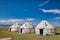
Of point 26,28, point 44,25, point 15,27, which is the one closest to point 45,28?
point 44,25

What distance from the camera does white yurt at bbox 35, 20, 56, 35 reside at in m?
7.43

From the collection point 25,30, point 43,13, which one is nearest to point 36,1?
point 43,13

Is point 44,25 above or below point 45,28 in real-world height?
above

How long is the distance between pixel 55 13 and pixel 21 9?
162 centimetres

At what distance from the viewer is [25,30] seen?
8422 mm

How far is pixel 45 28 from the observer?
752cm

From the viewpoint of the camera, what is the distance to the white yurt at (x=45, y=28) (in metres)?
7.43

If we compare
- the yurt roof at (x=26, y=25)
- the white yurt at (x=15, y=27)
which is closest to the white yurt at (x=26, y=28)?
the yurt roof at (x=26, y=25)

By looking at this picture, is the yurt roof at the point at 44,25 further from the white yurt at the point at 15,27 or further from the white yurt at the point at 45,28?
the white yurt at the point at 15,27

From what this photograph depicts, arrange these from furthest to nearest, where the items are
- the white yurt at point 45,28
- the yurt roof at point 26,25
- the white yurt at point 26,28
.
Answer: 1. the yurt roof at point 26,25
2. the white yurt at point 26,28
3. the white yurt at point 45,28

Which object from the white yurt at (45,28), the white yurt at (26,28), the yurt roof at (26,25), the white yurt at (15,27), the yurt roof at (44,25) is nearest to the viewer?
the white yurt at (45,28)

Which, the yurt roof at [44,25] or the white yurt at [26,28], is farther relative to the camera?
the white yurt at [26,28]

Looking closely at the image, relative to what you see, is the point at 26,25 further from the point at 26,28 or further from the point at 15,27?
the point at 15,27

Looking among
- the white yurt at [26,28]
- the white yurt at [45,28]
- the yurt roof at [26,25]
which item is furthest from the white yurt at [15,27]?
the white yurt at [45,28]
